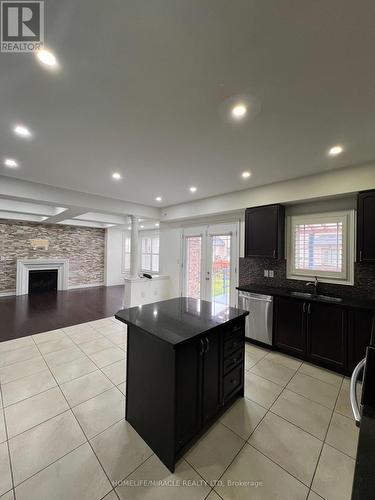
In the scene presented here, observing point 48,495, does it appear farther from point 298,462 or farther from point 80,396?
point 298,462

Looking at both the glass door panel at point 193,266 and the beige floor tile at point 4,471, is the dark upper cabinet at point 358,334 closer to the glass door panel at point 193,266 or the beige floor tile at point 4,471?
the glass door panel at point 193,266

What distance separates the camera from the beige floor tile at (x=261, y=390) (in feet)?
6.90

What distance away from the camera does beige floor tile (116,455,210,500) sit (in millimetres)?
1264

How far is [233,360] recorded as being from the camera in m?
2.02

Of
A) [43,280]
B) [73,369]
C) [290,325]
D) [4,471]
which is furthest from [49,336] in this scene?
[43,280]

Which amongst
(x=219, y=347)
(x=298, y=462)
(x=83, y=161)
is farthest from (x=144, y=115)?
(x=298, y=462)

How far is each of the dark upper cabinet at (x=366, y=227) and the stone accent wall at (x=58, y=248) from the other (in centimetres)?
875

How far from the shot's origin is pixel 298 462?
1485mm

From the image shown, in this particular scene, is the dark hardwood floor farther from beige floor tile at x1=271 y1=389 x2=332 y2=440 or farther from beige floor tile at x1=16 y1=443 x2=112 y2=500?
beige floor tile at x1=271 y1=389 x2=332 y2=440

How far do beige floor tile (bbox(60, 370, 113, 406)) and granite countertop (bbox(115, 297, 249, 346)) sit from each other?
1.03 meters

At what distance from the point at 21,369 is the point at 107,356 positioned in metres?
1.02

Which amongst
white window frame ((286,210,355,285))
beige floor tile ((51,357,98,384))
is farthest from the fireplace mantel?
white window frame ((286,210,355,285))

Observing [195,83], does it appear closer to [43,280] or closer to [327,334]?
[327,334]

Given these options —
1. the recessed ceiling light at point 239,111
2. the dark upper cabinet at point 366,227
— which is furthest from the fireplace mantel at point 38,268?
the dark upper cabinet at point 366,227
